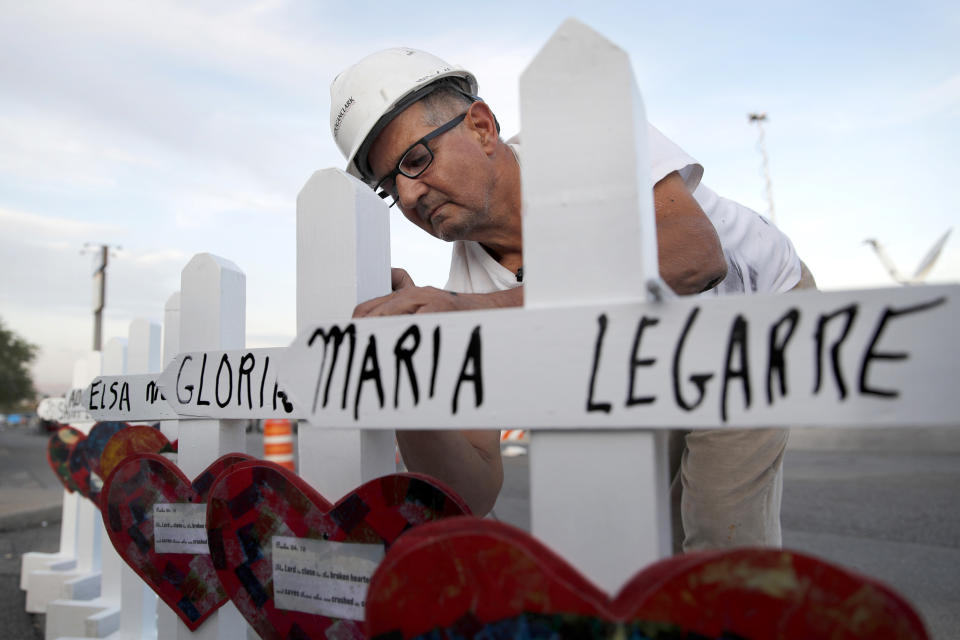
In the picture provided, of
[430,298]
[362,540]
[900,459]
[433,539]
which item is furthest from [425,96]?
[900,459]

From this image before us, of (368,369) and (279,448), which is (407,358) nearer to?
(368,369)

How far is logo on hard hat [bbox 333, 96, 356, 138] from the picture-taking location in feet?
→ 5.64

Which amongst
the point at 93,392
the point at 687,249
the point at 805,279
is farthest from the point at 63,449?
the point at 805,279

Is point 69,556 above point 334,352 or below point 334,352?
below

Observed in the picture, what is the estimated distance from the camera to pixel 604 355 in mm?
769

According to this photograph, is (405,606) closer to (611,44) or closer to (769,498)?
(611,44)

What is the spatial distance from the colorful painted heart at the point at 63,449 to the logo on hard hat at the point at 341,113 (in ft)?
9.88

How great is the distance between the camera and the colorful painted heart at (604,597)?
61cm

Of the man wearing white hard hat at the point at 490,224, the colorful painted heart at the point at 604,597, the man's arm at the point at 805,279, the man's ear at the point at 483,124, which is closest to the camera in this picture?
the colorful painted heart at the point at 604,597

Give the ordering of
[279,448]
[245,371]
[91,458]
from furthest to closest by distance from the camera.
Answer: [279,448] → [91,458] → [245,371]

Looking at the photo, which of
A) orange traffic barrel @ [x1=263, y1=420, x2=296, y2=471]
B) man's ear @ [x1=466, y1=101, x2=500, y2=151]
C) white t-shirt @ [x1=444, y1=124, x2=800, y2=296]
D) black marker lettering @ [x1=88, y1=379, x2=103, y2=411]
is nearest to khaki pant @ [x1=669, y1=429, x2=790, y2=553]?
white t-shirt @ [x1=444, y1=124, x2=800, y2=296]

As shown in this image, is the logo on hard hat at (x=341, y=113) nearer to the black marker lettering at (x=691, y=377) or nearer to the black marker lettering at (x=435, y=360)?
the black marker lettering at (x=435, y=360)

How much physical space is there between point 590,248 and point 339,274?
632 millimetres

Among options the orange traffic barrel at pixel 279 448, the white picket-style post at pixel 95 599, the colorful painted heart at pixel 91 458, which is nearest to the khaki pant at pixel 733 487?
the colorful painted heart at pixel 91 458
